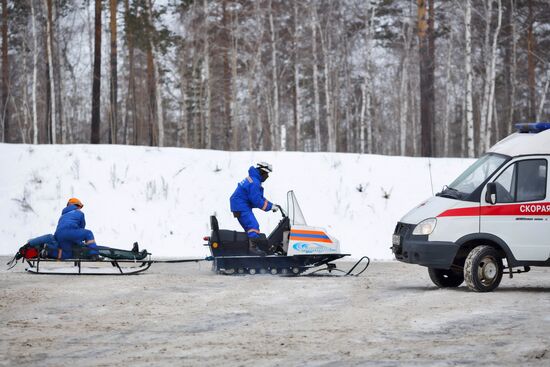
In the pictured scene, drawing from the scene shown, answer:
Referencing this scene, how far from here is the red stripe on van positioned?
1204 centimetres

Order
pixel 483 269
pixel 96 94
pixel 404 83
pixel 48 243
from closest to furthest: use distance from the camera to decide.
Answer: pixel 483 269 → pixel 48 243 → pixel 96 94 → pixel 404 83

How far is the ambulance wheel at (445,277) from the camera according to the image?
1300 cm

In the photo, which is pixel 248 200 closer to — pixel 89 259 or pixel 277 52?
pixel 89 259

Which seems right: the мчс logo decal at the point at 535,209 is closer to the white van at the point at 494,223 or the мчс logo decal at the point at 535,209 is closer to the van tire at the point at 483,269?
the white van at the point at 494,223

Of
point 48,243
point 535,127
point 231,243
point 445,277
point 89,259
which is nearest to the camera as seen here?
point 535,127

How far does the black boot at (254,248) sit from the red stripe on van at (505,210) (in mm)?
3763

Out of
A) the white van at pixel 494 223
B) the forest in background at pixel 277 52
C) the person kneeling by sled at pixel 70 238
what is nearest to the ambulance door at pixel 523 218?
the white van at pixel 494 223

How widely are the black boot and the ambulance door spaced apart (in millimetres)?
4155

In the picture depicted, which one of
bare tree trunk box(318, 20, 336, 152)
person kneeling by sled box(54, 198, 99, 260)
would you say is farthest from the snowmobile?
bare tree trunk box(318, 20, 336, 152)

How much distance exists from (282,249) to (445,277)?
301 cm

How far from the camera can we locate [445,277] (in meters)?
13.1

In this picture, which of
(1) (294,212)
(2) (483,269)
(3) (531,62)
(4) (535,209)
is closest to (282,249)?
(1) (294,212)

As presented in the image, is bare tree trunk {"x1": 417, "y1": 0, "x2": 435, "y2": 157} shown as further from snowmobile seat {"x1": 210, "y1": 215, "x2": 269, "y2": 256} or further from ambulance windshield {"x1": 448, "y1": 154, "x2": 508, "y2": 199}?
ambulance windshield {"x1": 448, "y1": 154, "x2": 508, "y2": 199}

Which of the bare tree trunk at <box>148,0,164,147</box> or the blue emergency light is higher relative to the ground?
the bare tree trunk at <box>148,0,164,147</box>
